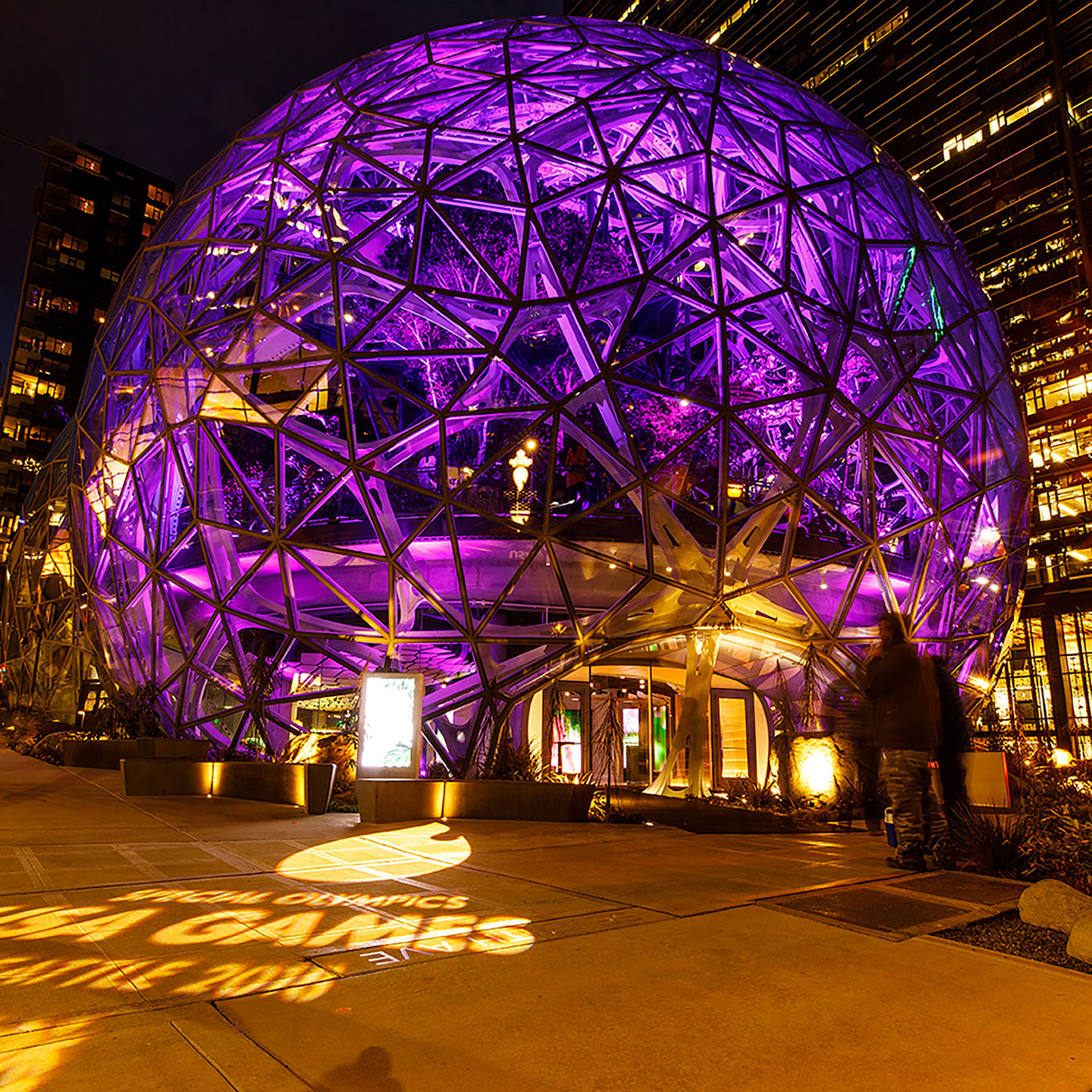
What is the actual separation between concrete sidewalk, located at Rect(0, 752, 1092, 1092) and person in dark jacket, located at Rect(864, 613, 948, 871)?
0.48 meters

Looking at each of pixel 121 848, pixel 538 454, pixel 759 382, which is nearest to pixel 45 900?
pixel 121 848

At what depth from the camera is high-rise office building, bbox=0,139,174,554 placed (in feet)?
281

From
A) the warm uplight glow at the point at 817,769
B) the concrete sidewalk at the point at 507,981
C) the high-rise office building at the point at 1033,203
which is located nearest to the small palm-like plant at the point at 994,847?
the concrete sidewalk at the point at 507,981

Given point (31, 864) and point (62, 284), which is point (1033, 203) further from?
point (62, 284)

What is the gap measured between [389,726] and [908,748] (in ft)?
22.3

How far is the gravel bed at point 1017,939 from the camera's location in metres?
4.56

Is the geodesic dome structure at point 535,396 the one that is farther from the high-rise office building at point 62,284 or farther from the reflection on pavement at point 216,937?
the high-rise office building at point 62,284

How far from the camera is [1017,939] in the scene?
4977 millimetres

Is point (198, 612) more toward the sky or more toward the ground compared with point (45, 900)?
more toward the sky

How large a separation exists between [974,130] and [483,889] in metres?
61.2

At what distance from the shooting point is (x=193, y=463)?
15.1 meters

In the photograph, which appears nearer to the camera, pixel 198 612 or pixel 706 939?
pixel 706 939

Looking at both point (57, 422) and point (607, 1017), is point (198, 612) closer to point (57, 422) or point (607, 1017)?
point (607, 1017)

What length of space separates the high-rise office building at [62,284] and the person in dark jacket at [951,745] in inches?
3649
